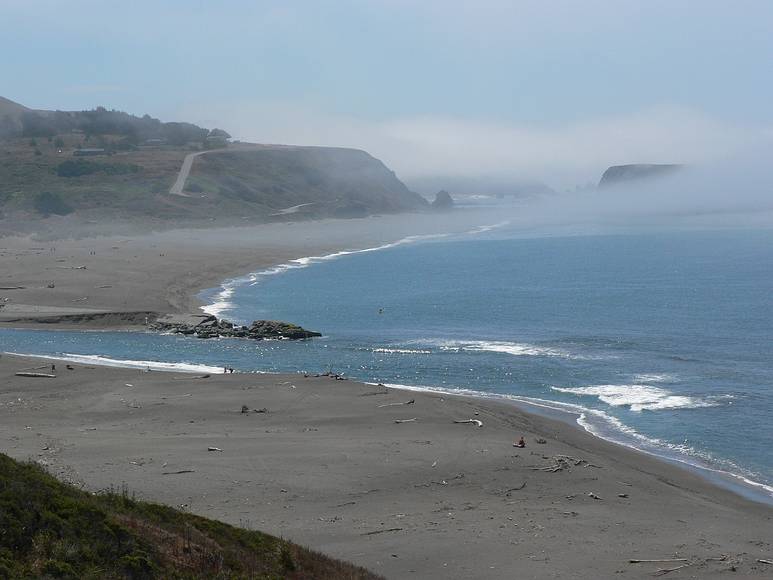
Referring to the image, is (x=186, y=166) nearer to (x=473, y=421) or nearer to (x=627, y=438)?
(x=473, y=421)

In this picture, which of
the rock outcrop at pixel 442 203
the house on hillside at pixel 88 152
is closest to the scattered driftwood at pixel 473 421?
the house on hillside at pixel 88 152

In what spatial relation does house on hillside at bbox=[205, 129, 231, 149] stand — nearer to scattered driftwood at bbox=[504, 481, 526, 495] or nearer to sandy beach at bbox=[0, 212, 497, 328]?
sandy beach at bbox=[0, 212, 497, 328]

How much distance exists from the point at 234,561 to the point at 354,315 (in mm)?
39697

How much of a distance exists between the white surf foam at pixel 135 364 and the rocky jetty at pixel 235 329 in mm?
6248

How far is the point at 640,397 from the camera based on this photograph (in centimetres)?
3178

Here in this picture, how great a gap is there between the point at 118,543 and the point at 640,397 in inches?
906

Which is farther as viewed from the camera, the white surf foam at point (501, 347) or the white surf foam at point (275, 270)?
the white surf foam at point (275, 270)

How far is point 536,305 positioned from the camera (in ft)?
183

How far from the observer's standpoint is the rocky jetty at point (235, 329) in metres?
43.7

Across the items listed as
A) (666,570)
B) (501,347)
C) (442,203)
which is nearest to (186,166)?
(442,203)

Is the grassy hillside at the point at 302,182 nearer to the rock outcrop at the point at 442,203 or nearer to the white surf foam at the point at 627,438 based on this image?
the rock outcrop at the point at 442,203

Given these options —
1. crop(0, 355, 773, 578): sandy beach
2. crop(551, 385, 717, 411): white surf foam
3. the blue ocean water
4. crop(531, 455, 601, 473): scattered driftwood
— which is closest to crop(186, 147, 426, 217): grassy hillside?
the blue ocean water

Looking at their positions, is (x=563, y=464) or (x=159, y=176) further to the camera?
(x=159, y=176)

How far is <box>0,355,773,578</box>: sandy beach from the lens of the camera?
54.6ft
